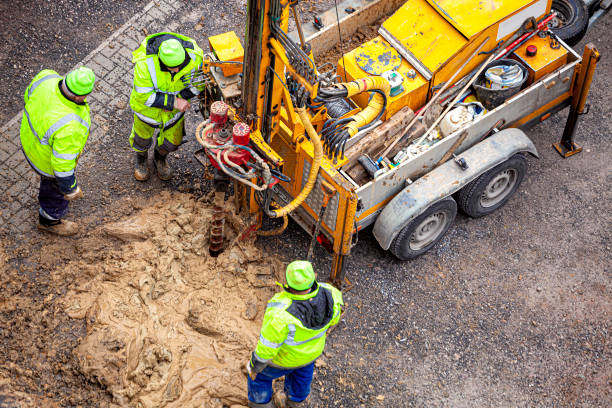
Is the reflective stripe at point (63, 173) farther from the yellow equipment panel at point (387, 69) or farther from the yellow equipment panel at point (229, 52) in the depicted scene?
the yellow equipment panel at point (387, 69)

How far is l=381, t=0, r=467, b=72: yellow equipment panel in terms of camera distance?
268 inches

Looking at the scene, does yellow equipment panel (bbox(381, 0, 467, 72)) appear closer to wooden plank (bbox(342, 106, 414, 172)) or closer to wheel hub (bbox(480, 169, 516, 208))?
wooden plank (bbox(342, 106, 414, 172))

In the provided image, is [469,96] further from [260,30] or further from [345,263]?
[260,30]

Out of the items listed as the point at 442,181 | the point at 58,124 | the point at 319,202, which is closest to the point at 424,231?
the point at 442,181

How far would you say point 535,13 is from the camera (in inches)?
283

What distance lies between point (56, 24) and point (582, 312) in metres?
7.76

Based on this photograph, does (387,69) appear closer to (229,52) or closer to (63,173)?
(229,52)

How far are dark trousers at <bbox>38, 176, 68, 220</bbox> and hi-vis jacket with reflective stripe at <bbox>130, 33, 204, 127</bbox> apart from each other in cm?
117

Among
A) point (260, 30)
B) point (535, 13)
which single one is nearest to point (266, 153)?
point (260, 30)

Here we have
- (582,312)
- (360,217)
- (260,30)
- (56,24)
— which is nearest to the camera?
(260,30)

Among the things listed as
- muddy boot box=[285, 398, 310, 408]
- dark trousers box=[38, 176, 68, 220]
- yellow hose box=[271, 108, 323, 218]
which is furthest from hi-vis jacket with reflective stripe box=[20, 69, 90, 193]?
muddy boot box=[285, 398, 310, 408]

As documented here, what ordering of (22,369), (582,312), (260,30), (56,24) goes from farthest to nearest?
(56,24)
(582,312)
(22,369)
(260,30)

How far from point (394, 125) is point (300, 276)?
8.05 feet

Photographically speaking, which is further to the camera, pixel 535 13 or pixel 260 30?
pixel 535 13
